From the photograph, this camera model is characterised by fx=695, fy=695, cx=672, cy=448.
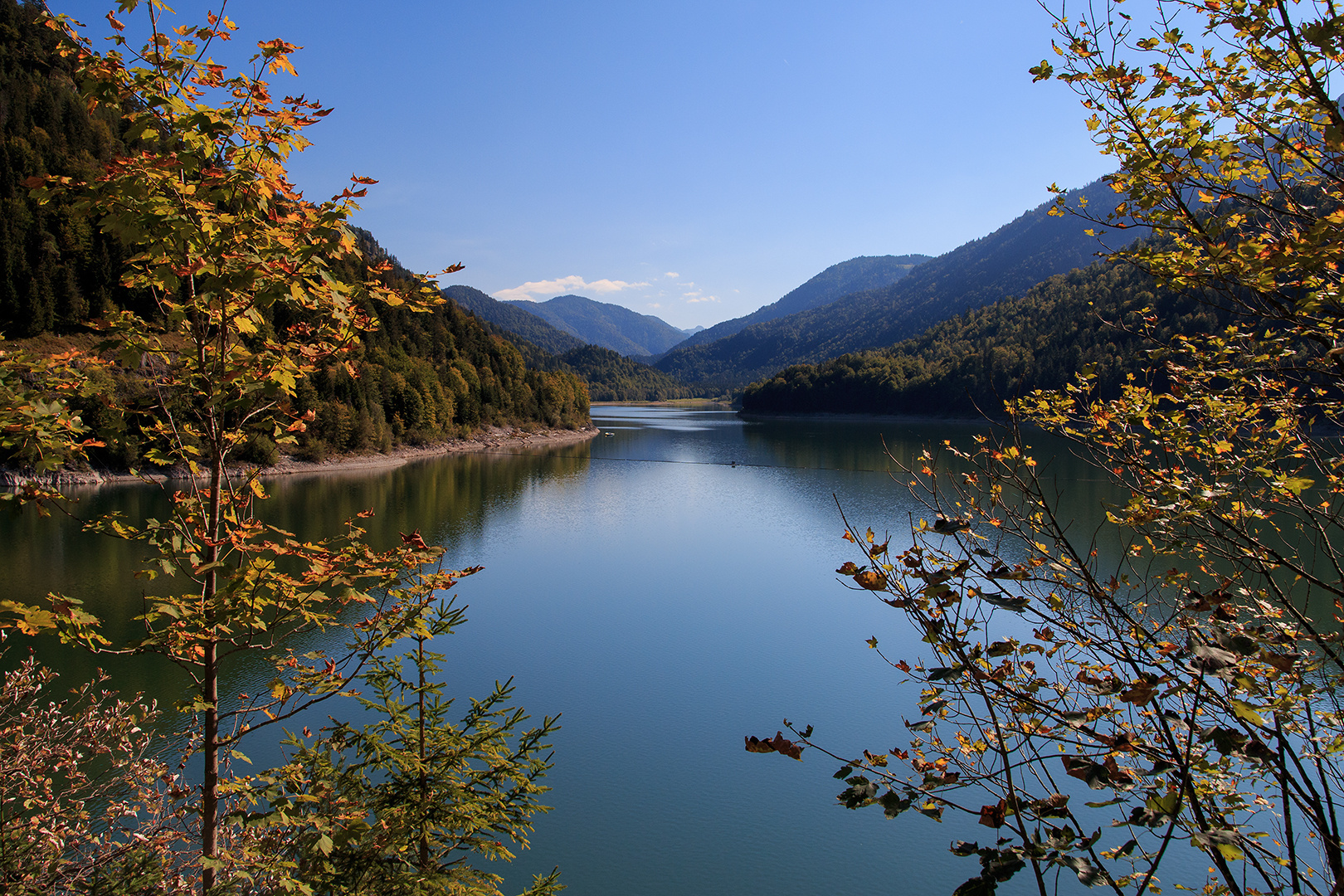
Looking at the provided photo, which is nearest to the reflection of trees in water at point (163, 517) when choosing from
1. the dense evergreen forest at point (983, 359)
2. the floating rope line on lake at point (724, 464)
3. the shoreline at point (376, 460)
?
the shoreline at point (376, 460)

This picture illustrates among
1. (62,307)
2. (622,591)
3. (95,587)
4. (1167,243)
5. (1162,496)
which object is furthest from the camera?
(62,307)

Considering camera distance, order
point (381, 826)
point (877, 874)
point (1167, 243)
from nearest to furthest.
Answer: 1. point (1167, 243)
2. point (381, 826)
3. point (877, 874)

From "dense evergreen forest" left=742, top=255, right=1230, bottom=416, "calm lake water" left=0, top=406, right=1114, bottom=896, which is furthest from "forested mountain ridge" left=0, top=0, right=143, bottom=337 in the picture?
"dense evergreen forest" left=742, top=255, right=1230, bottom=416

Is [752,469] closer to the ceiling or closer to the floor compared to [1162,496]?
closer to the floor

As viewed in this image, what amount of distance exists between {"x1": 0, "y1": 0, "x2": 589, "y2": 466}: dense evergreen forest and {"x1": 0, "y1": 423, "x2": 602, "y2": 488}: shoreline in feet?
2.53

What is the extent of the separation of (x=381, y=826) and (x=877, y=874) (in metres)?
5.84

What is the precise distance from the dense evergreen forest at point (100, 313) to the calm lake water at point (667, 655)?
9.04 metres

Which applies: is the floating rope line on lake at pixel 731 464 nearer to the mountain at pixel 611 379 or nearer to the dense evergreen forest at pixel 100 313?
the dense evergreen forest at pixel 100 313

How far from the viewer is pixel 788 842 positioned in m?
8.12

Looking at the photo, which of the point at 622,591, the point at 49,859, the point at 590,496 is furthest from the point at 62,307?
the point at 49,859

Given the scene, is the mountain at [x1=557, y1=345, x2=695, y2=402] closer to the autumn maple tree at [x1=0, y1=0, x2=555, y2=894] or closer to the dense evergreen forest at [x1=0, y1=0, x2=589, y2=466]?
the dense evergreen forest at [x1=0, y1=0, x2=589, y2=466]

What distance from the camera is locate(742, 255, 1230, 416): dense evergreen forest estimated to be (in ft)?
212

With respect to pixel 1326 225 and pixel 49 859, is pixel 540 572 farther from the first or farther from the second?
pixel 1326 225

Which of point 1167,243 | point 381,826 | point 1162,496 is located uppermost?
point 1167,243
